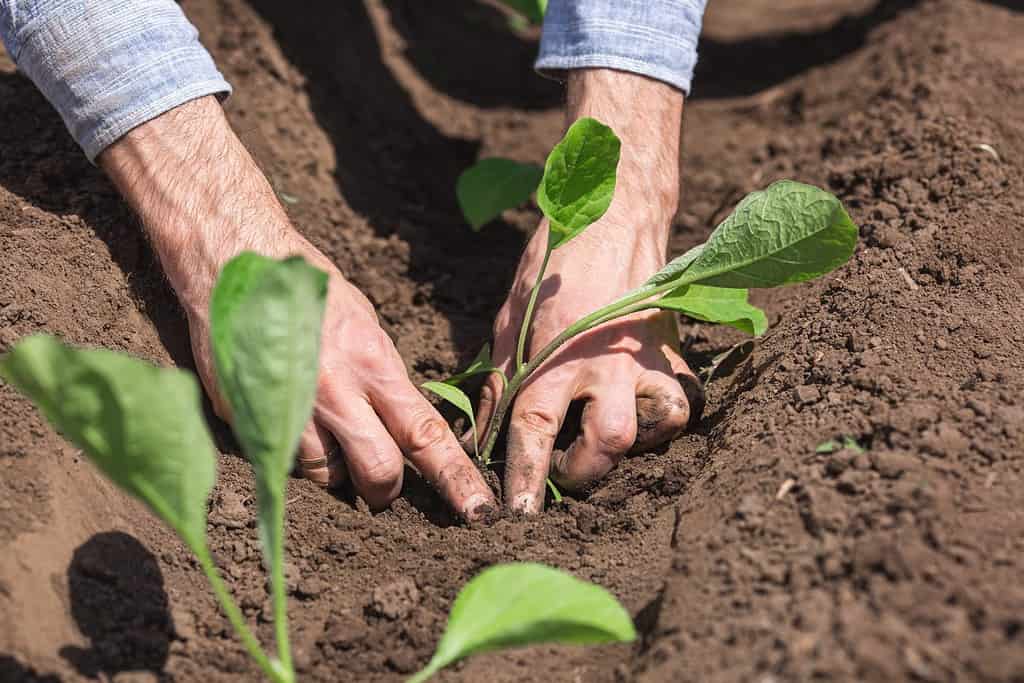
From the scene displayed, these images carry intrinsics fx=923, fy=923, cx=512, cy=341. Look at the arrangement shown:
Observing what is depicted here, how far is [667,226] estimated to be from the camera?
1.87 metres

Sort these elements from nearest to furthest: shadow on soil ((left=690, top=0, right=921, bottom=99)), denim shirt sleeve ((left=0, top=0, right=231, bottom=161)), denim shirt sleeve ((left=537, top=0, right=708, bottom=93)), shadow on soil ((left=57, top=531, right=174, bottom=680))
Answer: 1. shadow on soil ((left=57, top=531, right=174, bottom=680))
2. denim shirt sleeve ((left=0, top=0, right=231, bottom=161))
3. denim shirt sleeve ((left=537, top=0, right=708, bottom=93))
4. shadow on soil ((left=690, top=0, right=921, bottom=99))

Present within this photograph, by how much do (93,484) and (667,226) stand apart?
3.78ft

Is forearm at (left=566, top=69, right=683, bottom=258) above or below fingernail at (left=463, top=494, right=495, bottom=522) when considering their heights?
above

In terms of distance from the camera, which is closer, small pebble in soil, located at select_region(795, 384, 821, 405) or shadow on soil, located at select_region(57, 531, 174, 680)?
shadow on soil, located at select_region(57, 531, 174, 680)

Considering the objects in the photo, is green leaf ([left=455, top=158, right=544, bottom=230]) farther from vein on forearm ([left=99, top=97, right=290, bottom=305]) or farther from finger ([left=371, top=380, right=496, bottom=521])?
finger ([left=371, top=380, right=496, bottom=521])

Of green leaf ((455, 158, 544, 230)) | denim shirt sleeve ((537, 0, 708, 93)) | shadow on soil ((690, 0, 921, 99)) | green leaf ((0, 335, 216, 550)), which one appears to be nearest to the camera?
green leaf ((0, 335, 216, 550))

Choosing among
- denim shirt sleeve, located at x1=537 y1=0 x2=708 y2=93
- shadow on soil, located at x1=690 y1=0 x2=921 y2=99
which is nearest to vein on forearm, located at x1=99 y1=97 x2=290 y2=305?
denim shirt sleeve, located at x1=537 y1=0 x2=708 y2=93

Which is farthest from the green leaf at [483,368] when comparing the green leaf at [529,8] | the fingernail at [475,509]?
the green leaf at [529,8]

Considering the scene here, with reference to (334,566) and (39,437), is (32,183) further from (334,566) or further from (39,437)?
(334,566)

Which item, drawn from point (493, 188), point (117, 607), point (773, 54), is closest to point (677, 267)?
point (493, 188)

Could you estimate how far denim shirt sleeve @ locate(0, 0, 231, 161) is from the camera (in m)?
1.64

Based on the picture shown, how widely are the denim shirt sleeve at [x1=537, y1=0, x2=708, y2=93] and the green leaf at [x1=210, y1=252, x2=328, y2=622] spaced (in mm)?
1164

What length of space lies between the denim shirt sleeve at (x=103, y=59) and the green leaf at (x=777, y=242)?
988 millimetres

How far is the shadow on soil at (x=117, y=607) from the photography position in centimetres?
115
